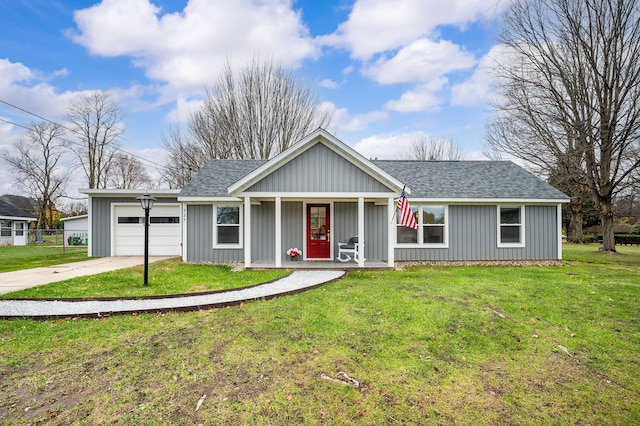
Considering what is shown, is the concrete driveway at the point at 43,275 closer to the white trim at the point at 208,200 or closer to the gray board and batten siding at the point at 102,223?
the gray board and batten siding at the point at 102,223

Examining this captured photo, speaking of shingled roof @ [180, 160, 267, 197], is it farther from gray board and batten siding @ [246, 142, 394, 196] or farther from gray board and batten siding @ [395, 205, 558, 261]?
gray board and batten siding @ [395, 205, 558, 261]

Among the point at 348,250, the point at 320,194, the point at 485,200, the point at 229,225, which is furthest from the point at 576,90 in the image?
the point at 229,225

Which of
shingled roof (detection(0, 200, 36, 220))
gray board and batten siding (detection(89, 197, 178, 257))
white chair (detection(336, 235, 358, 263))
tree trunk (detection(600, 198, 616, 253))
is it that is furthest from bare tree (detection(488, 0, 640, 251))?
shingled roof (detection(0, 200, 36, 220))

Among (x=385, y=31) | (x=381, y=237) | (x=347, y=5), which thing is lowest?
(x=381, y=237)

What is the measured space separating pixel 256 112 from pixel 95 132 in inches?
692

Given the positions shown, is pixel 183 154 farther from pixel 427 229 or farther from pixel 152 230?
pixel 427 229

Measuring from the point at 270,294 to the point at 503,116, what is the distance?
→ 17.8 m

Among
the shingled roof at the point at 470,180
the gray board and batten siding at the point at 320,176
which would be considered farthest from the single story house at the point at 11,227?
the shingled roof at the point at 470,180

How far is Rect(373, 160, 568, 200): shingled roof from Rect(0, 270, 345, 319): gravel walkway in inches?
293

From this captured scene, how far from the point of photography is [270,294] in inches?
268

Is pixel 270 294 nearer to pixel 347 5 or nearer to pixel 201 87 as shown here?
pixel 347 5

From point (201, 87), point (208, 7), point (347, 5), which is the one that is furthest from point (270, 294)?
point (201, 87)

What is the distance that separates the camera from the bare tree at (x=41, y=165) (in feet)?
101

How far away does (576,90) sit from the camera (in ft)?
51.5
